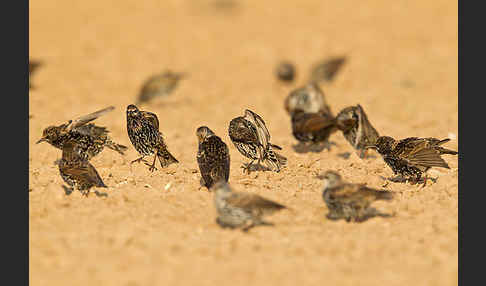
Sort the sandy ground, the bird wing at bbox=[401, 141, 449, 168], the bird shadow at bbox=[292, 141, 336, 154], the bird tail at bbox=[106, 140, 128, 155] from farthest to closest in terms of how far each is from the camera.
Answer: the bird shadow at bbox=[292, 141, 336, 154], the bird tail at bbox=[106, 140, 128, 155], the bird wing at bbox=[401, 141, 449, 168], the sandy ground

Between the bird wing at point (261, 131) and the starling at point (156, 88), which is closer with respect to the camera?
the bird wing at point (261, 131)

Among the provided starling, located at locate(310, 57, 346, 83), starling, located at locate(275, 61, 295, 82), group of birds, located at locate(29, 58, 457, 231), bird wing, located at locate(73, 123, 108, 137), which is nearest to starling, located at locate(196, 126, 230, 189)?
group of birds, located at locate(29, 58, 457, 231)

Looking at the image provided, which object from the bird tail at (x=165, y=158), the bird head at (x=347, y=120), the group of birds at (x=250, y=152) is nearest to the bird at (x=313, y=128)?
the group of birds at (x=250, y=152)

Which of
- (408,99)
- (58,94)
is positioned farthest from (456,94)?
(58,94)

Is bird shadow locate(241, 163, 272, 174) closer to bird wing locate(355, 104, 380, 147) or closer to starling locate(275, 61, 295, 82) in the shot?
bird wing locate(355, 104, 380, 147)

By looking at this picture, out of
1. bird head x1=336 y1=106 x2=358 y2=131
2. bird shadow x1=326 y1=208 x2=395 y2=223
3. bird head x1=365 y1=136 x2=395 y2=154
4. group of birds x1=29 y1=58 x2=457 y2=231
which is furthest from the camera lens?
bird head x1=336 y1=106 x2=358 y2=131

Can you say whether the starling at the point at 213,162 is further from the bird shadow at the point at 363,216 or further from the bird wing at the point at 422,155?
the bird wing at the point at 422,155

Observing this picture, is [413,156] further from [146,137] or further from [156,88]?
[156,88]

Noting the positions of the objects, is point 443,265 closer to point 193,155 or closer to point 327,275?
point 327,275
